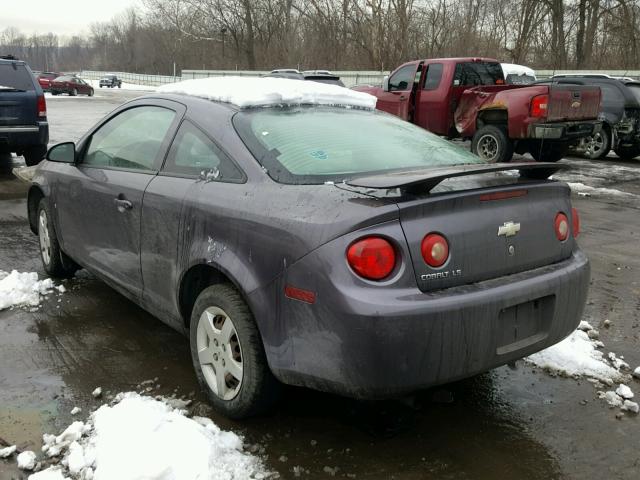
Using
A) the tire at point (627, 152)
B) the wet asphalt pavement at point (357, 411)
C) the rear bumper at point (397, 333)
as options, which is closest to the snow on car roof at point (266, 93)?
the rear bumper at point (397, 333)

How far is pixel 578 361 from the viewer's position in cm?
355

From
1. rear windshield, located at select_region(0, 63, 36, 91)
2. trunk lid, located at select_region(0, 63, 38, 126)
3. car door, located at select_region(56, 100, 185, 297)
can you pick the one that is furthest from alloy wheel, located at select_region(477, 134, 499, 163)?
car door, located at select_region(56, 100, 185, 297)

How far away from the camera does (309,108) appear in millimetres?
3488

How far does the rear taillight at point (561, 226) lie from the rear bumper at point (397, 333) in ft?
1.23

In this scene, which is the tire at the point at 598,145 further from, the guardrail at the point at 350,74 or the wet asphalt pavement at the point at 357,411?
the wet asphalt pavement at the point at 357,411

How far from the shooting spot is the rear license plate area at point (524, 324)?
2547 millimetres

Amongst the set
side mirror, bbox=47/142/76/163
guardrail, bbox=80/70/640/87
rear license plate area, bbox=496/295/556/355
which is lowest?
rear license plate area, bbox=496/295/556/355

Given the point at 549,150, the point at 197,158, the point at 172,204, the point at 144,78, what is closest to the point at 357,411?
the point at 172,204

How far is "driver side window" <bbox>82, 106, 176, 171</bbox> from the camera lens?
3.57 meters

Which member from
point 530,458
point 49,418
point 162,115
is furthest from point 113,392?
point 530,458

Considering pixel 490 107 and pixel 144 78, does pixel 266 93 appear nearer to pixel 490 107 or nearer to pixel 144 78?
pixel 490 107

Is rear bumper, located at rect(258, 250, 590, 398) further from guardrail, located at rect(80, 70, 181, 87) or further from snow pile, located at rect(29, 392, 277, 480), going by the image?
guardrail, located at rect(80, 70, 181, 87)

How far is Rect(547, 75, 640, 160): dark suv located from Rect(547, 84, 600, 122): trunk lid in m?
1.87

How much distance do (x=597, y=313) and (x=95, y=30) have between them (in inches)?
5442
